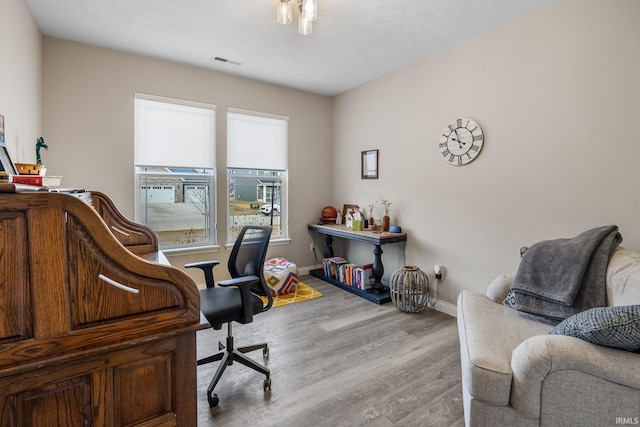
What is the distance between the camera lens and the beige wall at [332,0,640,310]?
2.09 metres

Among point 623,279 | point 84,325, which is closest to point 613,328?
point 623,279

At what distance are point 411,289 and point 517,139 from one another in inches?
66.3

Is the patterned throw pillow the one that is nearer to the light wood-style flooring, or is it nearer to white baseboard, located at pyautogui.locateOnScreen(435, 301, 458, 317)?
A: the light wood-style flooring

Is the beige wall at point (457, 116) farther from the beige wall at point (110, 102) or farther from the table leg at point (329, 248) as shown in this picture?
the table leg at point (329, 248)

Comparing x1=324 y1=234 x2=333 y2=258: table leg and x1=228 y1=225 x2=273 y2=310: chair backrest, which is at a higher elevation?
x1=228 y1=225 x2=273 y2=310: chair backrest

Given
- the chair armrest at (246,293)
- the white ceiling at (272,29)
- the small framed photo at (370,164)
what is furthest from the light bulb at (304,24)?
the small framed photo at (370,164)

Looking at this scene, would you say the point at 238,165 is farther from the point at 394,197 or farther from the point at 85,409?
the point at 85,409

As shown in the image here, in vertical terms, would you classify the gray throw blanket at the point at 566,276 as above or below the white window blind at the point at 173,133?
below

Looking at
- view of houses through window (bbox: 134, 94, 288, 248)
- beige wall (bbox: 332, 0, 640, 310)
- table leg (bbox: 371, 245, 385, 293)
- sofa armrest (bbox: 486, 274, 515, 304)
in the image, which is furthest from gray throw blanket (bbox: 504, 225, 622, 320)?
view of houses through window (bbox: 134, 94, 288, 248)

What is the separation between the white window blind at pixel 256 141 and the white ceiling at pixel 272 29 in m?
0.65

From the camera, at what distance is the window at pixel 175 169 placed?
3299 mm

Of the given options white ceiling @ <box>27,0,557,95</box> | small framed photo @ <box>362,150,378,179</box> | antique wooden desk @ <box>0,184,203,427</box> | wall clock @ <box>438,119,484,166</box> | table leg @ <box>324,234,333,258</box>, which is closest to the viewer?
antique wooden desk @ <box>0,184,203,427</box>

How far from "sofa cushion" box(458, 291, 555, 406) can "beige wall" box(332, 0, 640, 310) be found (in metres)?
0.83

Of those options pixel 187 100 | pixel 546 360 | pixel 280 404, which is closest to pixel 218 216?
pixel 187 100
